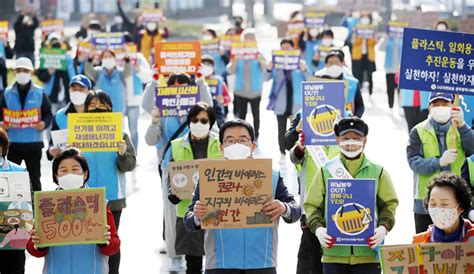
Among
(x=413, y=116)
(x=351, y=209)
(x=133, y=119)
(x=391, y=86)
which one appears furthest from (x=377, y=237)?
(x=391, y=86)

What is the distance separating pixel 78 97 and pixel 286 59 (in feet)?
24.4

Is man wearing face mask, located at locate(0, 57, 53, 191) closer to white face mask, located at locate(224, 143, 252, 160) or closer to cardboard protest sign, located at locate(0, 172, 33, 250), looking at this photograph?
cardboard protest sign, located at locate(0, 172, 33, 250)

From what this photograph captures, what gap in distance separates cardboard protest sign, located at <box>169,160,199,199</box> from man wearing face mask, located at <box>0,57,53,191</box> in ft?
13.8

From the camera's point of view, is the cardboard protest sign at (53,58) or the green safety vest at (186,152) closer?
the green safety vest at (186,152)

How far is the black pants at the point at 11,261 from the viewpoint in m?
10.2

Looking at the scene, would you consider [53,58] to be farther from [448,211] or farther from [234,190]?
[448,211]

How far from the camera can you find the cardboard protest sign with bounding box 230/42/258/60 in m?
21.6

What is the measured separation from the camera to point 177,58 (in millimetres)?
15945

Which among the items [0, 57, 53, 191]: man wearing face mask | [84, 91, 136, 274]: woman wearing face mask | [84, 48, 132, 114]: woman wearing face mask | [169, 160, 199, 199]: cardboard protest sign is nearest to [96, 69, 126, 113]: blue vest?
[84, 48, 132, 114]: woman wearing face mask

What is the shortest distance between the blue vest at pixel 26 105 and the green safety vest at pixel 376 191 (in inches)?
263

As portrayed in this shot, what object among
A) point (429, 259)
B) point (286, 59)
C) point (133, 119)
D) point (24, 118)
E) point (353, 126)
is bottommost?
point (429, 259)

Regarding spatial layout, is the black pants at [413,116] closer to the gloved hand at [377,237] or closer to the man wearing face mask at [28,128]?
the man wearing face mask at [28,128]

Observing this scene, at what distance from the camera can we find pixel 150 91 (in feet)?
48.8

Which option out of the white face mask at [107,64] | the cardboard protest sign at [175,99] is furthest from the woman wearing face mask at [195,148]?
the white face mask at [107,64]
